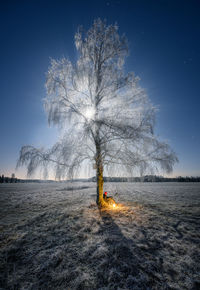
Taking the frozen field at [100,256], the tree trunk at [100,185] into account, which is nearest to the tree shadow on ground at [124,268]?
the frozen field at [100,256]

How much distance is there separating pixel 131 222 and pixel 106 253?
94.7 inches

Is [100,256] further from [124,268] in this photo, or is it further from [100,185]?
→ [100,185]

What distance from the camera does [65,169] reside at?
595 cm

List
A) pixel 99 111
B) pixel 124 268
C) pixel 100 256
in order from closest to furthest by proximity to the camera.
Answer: pixel 124 268 < pixel 100 256 < pixel 99 111

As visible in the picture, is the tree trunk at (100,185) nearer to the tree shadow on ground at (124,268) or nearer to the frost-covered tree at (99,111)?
the frost-covered tree at (99,111)

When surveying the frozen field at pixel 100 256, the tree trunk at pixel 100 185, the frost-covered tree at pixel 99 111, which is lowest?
the frozen field at pixel 100 256

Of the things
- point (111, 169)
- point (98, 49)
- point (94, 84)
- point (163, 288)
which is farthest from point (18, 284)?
point (98, 49)

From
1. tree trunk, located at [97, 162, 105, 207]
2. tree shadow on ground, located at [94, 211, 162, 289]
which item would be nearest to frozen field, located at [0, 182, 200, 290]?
tree shadow on ground, located at [94, 211, 162, 289]

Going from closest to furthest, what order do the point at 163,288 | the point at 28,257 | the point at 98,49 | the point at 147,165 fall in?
the point at 163,288 → the point at 28,257 → the point at 147,165 → the point at 98,49

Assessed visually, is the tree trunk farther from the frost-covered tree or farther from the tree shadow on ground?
the tree shadow on ground

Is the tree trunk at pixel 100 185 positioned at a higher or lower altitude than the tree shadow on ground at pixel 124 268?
higher

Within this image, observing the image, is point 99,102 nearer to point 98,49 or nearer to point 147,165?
point 98,49

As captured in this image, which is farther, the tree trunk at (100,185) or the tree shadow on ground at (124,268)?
the tree trunk at (100,185)

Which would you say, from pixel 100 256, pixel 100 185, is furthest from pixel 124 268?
pixel 100 185
